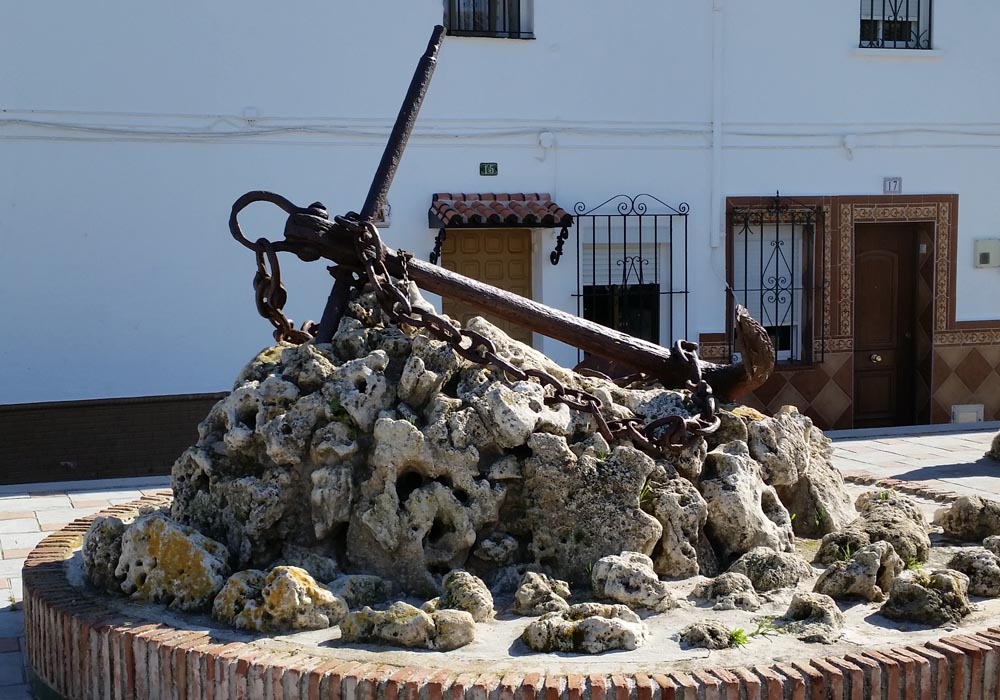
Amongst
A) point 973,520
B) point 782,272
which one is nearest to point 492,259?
point 782,272

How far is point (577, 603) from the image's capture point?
12.8 feet

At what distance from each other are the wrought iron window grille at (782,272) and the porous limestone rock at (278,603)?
7.68m

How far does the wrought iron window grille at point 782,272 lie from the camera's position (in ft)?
35.9

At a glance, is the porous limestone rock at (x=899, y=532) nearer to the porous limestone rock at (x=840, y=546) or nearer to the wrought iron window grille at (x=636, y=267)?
the porous limestone rock at (x=840, y=546)

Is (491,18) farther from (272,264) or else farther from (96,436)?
(272,264)

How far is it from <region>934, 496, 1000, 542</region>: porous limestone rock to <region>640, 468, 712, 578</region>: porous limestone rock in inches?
50.6

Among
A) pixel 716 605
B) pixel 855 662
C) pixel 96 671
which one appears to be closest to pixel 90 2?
pixel 96 671

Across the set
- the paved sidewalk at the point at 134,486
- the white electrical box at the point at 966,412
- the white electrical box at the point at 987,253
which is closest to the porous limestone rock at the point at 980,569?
the paved sidewalk at the point at 134,486

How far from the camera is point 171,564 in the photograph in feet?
13.0

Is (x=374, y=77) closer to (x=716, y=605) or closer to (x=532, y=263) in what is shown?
(x=532, y=263)

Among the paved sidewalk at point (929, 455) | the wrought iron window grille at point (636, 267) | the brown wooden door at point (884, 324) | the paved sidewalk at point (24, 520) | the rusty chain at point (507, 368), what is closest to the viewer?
the rusty chain at point (507, 368)

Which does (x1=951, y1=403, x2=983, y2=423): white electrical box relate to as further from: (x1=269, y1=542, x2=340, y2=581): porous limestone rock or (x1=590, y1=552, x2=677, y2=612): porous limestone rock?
(x1=269, y1=542, x2=340, y2=581): porous limestone rock

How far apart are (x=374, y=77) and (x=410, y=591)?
667cm

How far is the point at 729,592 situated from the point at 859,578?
431 millimetres
